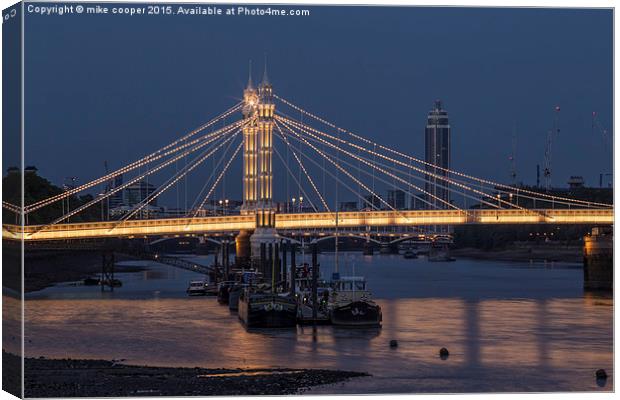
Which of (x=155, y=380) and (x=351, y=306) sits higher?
(x=351, y=306)

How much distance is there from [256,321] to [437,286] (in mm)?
31984

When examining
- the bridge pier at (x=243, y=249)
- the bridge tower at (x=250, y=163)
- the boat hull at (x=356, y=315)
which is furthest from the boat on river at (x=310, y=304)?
the bridge tower at (x=250, y=163)

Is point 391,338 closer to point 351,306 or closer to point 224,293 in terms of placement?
point 351,306

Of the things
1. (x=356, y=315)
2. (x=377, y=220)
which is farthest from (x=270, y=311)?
(x=377, y=220)

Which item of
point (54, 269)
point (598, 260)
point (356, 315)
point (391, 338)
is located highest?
point (598, 260)

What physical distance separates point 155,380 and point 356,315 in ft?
58.9

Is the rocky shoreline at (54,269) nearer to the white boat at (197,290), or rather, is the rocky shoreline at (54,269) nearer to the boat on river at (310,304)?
the white boat at (197,290)

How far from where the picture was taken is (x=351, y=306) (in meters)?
49.8

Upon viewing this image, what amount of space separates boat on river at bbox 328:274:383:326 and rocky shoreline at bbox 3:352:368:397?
44.4ft

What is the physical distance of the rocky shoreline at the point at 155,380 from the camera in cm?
2983

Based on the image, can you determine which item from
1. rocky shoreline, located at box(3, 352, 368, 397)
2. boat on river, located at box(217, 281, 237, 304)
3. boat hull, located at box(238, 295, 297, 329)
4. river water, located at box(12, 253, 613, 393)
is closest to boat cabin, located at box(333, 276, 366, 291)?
river water, located at box(12, 253, 613, 393)

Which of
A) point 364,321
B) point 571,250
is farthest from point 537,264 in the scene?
point 364,321

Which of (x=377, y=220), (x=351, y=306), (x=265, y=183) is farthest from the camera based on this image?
(x=265, y=183)

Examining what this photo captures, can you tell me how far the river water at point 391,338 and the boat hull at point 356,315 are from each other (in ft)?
1.76
